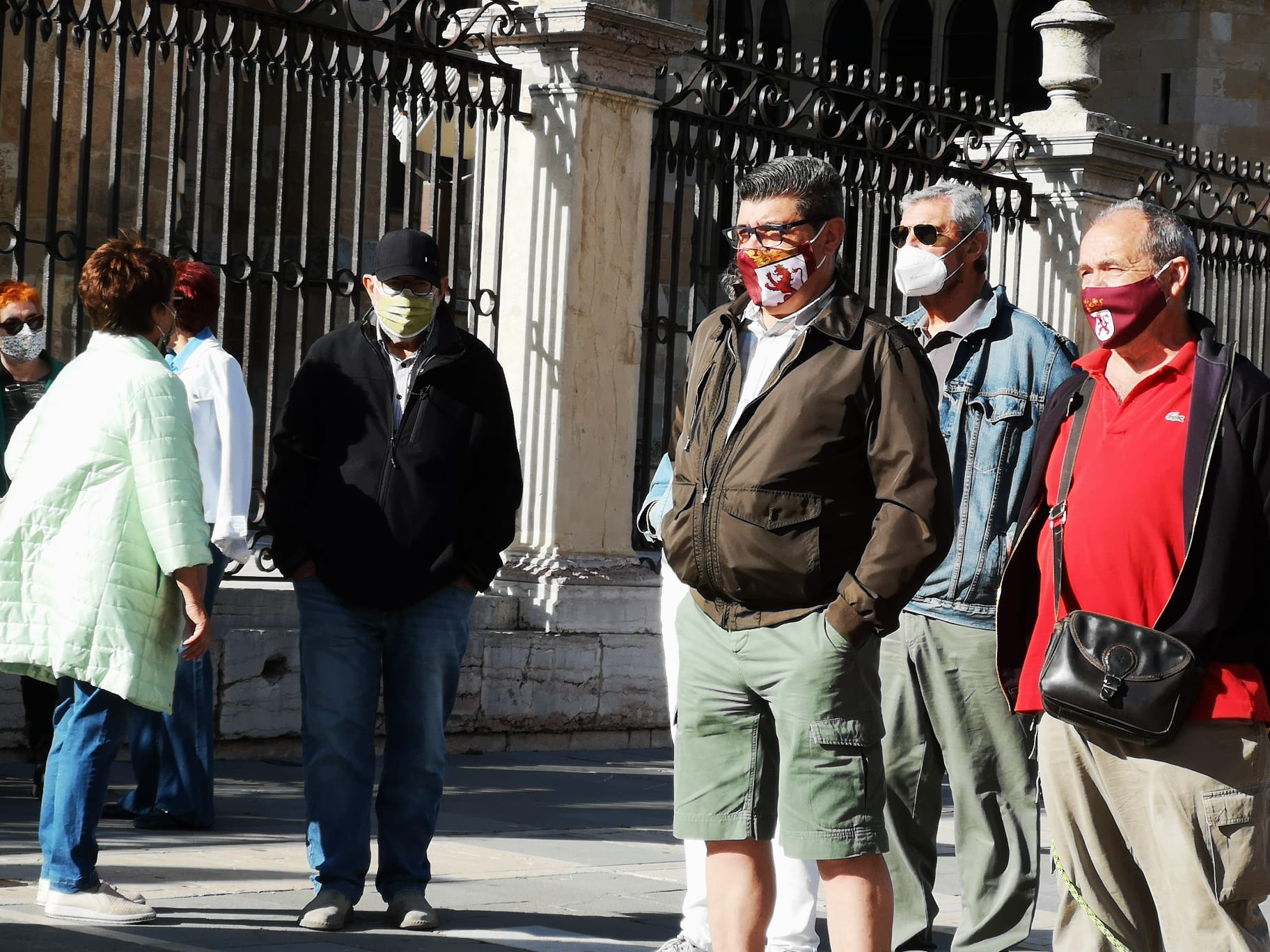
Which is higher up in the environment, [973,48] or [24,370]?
[973,48]

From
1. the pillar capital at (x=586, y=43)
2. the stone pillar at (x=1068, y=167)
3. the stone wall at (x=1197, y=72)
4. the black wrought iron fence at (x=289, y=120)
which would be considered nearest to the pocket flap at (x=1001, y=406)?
the black wrought iron fence at (x=289, y=120)

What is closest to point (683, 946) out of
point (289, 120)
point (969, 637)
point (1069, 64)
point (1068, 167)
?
point (969, 637)

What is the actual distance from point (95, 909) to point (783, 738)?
79.2 inches

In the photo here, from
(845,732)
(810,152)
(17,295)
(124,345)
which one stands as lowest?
(845,732)

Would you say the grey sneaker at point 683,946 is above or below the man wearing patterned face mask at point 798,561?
below

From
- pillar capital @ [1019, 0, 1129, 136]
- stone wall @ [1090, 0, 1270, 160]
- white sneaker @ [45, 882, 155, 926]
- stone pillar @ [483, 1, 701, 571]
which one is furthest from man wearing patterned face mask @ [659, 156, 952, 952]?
stone wall @ [1090, 0, 1270, 160]

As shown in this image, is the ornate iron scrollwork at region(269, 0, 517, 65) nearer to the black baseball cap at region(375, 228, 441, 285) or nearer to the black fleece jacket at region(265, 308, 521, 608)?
the black baseball cap at region(375, 228, 441, 285)

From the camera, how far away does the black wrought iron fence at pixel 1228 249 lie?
1272 cm

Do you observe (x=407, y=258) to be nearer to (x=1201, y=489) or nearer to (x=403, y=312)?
(x=403, y=312)

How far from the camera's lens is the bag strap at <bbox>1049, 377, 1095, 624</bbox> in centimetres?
393

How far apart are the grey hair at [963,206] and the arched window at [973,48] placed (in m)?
19.1

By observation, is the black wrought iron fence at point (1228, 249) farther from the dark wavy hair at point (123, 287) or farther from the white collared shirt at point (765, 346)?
the white collared shirt at point (765, 346)

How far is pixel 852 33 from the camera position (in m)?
24.3

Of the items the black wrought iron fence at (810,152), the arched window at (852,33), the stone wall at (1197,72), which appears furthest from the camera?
the arched window at (852,33)
